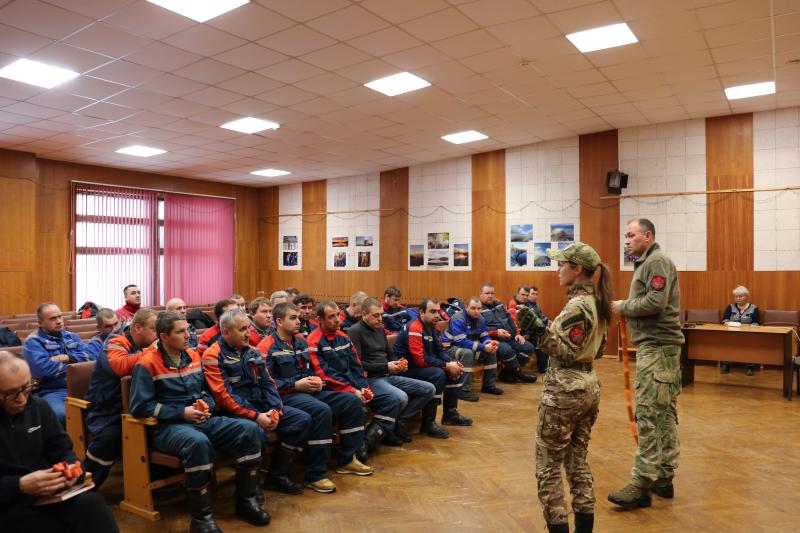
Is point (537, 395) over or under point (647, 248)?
under

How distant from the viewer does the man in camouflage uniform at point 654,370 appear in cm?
343

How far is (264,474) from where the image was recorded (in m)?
4.04

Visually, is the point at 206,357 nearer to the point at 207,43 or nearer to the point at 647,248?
the point at 647,248

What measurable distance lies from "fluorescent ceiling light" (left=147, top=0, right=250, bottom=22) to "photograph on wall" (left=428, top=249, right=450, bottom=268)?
7711mm

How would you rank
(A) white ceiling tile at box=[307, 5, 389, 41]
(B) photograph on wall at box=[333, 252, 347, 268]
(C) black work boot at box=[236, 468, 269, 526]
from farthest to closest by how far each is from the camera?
(B) photograph on wall at box=[333, 252, 347, 268] < (A) white ceiling tile at box=[307, 5, 389, 41] < (C) black work boot at box=[236, 468, 269, 526]

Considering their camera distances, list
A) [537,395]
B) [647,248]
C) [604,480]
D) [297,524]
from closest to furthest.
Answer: [297,524] < [647,248] < [604,480] < [537,395]

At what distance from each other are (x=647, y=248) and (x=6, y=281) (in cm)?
1081

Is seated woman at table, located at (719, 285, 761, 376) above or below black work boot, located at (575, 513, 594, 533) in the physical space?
above

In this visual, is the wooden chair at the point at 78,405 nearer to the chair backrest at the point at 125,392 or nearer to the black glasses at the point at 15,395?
the chair backrest at the point at 125,392

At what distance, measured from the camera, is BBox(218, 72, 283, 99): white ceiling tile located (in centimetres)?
670

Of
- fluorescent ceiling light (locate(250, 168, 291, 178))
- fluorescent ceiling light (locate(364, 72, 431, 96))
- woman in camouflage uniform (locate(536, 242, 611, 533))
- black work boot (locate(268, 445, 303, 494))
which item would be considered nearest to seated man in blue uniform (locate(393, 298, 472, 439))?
black work boot (locate(268, 445, 303, 494))

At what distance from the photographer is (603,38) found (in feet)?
19.4

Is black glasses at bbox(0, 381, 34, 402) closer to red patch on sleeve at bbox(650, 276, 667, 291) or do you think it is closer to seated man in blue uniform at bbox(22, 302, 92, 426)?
seated man in blue uniform at bbox(22, 302, 92, 426)

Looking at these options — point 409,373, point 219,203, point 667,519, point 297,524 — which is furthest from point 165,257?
point 667,519
